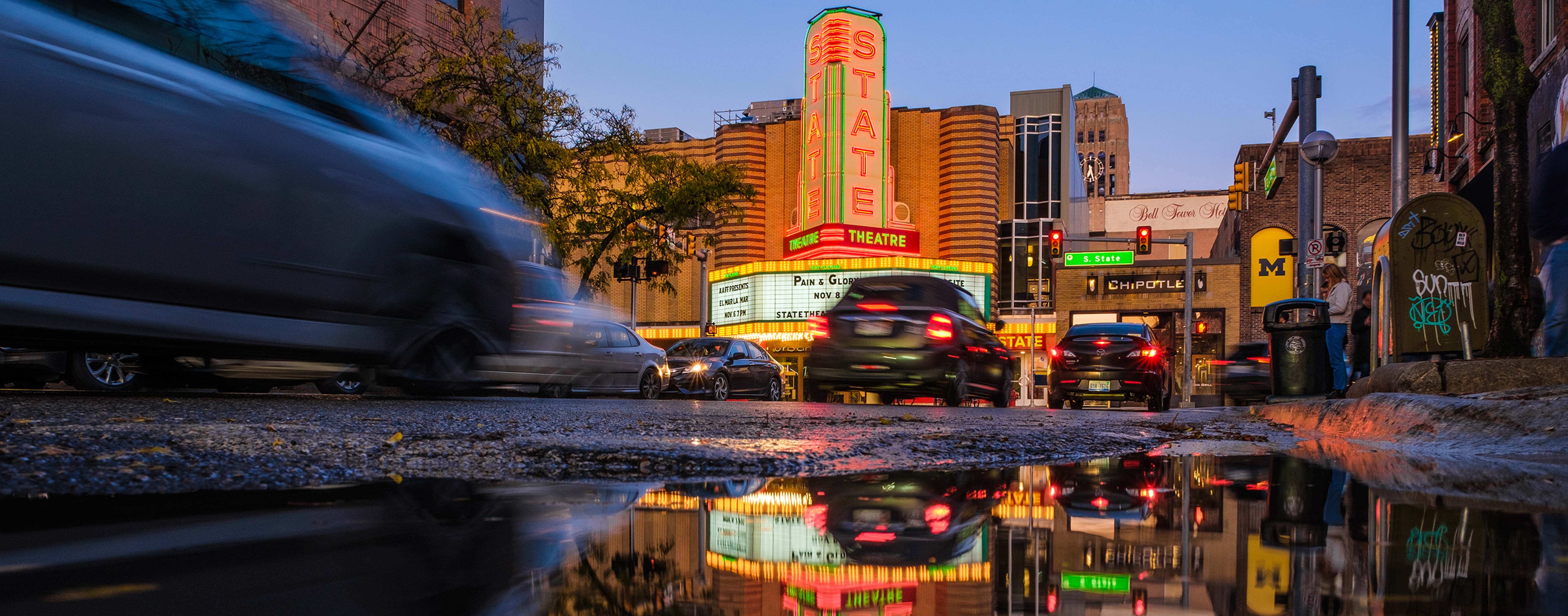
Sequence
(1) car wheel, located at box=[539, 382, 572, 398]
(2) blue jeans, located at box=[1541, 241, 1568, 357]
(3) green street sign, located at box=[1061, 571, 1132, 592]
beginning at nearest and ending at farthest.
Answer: (3) green street sign, located at box=[1061, 571, 1132, 592]
(2) blue jeans, located at box=[1541, 241, 1568, 357]
(1) car wheel, located at box=[539, 382, 572, 398]

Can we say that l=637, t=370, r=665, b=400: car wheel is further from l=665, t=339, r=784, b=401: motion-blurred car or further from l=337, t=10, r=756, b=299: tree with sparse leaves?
l=337, t=10, r=756, b=299: tree with sparse leaves

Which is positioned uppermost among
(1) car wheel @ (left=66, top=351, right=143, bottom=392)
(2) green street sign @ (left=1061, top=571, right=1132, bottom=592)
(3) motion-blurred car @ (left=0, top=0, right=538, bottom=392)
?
(3) motion-blurred car @ (left=0, top=0, right=538, bottom=392)

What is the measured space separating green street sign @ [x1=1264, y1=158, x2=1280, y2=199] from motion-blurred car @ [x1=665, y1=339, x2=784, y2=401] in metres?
13.0

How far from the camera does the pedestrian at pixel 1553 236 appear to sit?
609 cm

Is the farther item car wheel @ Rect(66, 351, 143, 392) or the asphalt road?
car wheel @ Rect(66, 351, 143, 392)

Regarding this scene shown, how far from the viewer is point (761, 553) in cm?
181

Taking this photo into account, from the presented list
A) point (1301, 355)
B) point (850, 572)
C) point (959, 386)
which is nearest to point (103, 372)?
point (959, 386)

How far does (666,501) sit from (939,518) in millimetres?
663

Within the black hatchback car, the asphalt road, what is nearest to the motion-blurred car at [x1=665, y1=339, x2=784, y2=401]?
the black hatchback car

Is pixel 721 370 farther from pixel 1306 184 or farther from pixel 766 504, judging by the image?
pixel 766 504

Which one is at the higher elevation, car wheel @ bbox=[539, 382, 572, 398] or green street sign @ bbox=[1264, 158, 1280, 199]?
green street sign @ bbox=[1264, 158, 1280, 199]

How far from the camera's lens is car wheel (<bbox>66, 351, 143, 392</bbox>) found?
29.9 feet

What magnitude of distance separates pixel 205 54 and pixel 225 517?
363 centimetres

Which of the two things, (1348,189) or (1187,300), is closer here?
(1187,300)
